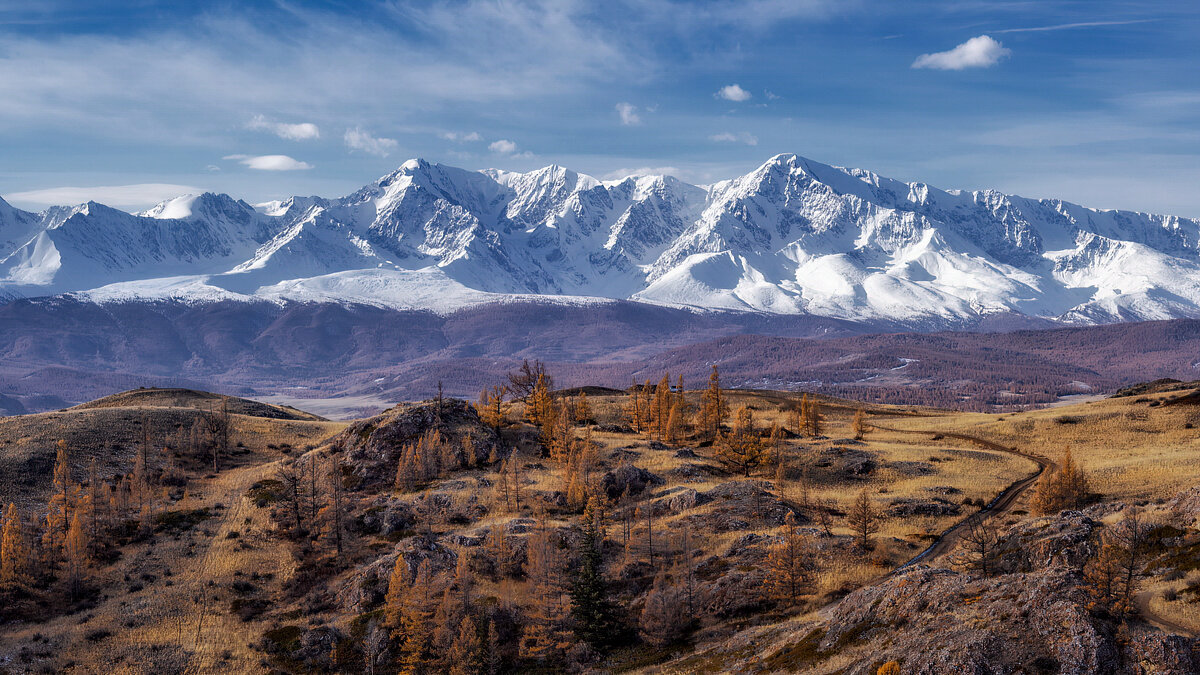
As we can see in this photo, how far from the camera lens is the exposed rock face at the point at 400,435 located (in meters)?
110

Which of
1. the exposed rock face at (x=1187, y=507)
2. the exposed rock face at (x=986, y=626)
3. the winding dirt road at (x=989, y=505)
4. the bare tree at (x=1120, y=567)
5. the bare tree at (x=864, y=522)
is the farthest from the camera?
the bare tree at (x=864, y=522)

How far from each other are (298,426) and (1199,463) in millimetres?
142461

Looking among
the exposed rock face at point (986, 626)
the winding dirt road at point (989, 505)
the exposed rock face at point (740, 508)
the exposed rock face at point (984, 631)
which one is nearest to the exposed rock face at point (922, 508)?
the winding dirt road at point (989, 505)

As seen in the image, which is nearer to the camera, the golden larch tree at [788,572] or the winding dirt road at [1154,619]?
the winding dirt road at [1154,619]

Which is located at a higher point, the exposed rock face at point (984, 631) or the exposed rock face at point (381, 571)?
the exposed rock face at point (984, 631)

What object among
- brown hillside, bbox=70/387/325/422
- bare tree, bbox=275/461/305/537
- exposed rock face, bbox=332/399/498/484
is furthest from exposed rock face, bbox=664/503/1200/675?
brown hillside, bbox=70/387/325/422

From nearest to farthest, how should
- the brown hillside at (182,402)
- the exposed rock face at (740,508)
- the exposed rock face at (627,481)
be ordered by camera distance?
the exposed rock face at (740,508)
the exposed rock face at (627,481)
the brown hillside at (182,402)

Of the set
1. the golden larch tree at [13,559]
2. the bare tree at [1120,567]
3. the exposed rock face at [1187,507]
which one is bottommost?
the golden larch tree at [13,559]

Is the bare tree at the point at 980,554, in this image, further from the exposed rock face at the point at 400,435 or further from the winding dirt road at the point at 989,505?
the exposed rock face at the point at 400,435

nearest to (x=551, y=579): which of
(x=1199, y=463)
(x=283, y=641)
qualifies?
(x=283, y=641)

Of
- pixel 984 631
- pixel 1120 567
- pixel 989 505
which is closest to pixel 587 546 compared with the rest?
pixel 984 631

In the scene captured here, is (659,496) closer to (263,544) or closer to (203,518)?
(263,544)

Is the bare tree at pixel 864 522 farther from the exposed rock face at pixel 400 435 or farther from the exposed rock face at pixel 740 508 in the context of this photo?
the exposed rock face at pixel 400 435

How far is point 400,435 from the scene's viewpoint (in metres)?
114
